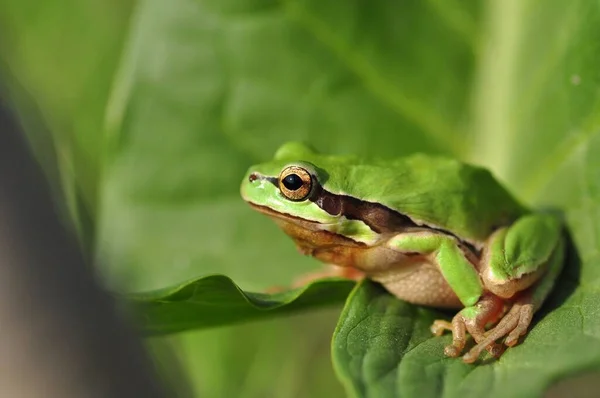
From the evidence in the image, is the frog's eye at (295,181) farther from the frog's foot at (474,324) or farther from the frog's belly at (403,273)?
the frog's foot at (474,324)

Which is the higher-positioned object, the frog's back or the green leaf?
the frog's back

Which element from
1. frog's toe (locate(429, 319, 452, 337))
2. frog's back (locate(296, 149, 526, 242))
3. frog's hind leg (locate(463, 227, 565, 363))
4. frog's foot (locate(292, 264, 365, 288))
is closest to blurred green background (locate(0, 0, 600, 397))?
frog's foot (locate(292, 264, 365, 288))

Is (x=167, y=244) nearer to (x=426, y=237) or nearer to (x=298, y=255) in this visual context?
(x=298, y=255)

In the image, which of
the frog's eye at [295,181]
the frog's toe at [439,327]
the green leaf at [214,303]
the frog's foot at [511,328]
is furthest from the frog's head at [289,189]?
the frog's foot at [511,328]

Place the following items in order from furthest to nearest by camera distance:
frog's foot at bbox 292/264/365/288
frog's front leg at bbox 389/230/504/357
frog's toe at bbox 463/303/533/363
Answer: frog's foot at bbox 292/264/365/288 < frog's front leg at bbox 389/230/504/357 < frog's toe at bbox 463/303/533/363

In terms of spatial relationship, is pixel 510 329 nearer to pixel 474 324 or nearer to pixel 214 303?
pixel 474 324

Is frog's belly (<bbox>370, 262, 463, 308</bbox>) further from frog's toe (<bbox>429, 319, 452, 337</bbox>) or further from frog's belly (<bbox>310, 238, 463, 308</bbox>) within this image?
frog's toe (<bbox>429, 319, 452, 337</bbox>)
